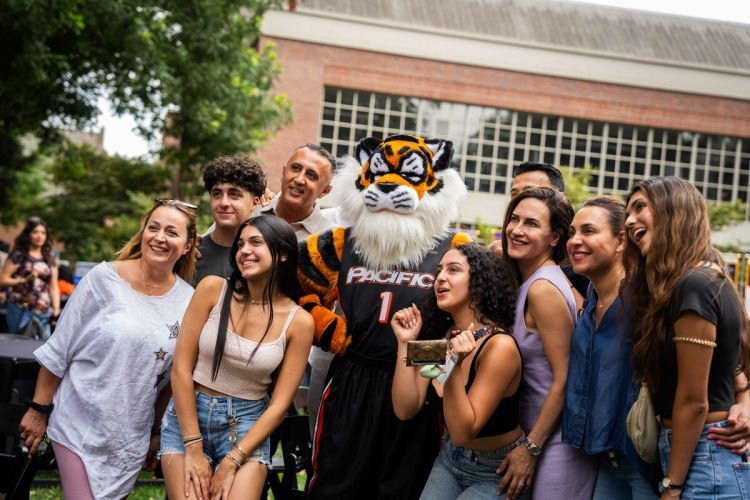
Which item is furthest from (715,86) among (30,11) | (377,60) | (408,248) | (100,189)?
(408,248)

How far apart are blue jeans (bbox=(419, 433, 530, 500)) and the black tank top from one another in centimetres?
8

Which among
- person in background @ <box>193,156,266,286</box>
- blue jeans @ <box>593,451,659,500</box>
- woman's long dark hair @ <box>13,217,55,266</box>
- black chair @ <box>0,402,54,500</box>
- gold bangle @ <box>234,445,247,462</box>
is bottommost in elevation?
black chair @ <box>0,402,54,500</box>

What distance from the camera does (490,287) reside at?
338 centimetres

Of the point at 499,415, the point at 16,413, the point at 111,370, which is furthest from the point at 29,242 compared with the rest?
the point at 499,415

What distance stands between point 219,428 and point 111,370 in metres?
0.57

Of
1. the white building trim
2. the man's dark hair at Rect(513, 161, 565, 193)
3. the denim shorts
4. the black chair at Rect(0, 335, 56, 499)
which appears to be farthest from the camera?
the white building trim

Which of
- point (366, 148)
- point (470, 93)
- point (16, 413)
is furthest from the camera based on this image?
point (470, 93)

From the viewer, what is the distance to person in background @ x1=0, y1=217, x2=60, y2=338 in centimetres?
837

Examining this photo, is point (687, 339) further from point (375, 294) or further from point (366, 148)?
point (366, 148)

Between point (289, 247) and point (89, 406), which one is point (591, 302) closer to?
point (289, 247)

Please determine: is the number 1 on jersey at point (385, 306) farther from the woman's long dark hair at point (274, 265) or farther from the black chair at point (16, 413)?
the black chair at point (16, 413)

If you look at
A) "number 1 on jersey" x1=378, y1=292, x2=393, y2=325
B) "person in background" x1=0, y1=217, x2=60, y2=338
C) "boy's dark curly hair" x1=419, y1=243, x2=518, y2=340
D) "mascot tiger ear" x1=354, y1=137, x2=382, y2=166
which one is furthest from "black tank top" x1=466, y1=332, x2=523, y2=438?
"person in background" x1=0, y1=217, x2=60, y2=338

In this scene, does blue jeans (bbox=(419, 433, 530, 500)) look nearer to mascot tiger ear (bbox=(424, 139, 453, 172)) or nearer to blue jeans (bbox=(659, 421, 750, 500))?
blue jeans (bbox=(659, 421, 750, 500))

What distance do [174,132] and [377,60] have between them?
44.8 feet
